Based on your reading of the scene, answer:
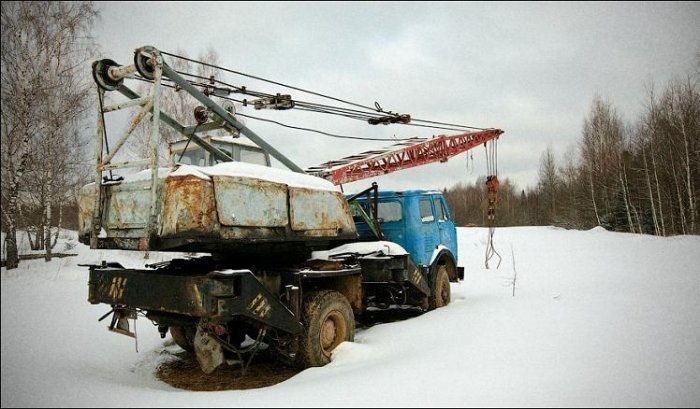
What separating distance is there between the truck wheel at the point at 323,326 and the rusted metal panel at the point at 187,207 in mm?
1688

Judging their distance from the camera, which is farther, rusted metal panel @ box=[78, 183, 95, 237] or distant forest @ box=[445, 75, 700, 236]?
distant forest @ box=[445, 75, 700, 236]

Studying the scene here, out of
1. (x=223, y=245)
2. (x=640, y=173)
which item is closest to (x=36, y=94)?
(x=223, y=245)

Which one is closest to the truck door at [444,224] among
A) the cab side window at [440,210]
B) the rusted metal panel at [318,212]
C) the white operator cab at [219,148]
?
the cab side window at [440,210]

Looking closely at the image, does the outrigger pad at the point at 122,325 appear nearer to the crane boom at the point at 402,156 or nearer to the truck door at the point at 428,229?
the crane boom at the point at 402,156

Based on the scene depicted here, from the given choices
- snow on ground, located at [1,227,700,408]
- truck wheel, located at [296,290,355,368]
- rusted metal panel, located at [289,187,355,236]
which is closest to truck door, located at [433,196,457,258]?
snow on ground, located at [1,227,700,408]

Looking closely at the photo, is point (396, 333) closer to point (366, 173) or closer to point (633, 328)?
point (633, 328)

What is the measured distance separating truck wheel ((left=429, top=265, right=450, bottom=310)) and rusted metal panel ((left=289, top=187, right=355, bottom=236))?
116 inches

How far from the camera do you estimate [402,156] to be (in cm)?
1032

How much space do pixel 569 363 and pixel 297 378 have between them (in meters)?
2.60

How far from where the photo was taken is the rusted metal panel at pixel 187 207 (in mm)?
3641

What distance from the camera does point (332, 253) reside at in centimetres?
621

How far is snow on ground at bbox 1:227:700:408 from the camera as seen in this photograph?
10.2 ft

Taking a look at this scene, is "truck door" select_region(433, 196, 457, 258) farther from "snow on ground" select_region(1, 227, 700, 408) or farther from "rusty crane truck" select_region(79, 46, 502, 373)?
"rusty crane truck" select_region(79, 46, 502, 373)

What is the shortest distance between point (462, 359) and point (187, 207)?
3.05 metres
